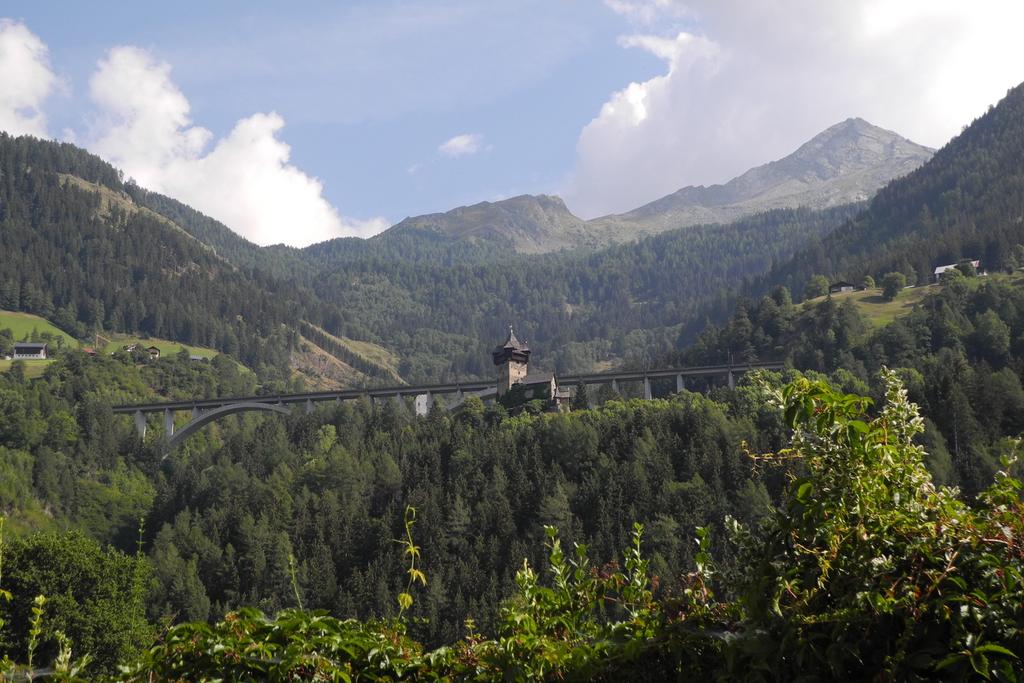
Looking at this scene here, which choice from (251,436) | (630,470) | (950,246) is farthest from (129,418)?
(950,246)

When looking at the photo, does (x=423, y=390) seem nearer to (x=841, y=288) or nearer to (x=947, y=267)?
(x=841, y=288)

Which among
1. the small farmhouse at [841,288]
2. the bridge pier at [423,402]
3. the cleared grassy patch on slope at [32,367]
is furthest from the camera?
the cleared grassy patch on slope at [32,367]

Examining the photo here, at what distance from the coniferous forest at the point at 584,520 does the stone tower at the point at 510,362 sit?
20.4ft

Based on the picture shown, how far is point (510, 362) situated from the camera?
13062cm

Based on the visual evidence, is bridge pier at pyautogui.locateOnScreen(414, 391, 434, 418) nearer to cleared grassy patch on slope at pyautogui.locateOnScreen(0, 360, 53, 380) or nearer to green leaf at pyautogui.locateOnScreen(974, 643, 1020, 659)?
cleared grassy patch on slope at pyautogui.locateOnScreen(0, 360, 53, 380)

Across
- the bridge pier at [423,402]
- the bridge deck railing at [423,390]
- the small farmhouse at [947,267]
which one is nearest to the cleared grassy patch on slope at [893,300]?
the small farmhouse at [947,267]

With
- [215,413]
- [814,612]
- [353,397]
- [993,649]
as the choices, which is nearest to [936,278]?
[353,397]

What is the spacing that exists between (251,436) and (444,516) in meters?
56.2

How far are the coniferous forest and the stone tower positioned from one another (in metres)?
6.22

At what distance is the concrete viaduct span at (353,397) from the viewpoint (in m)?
142

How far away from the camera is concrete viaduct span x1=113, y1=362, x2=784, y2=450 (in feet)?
468

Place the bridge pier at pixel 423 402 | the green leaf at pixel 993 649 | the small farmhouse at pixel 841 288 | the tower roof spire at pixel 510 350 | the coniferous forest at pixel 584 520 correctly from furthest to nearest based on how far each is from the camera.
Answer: the small farmhouse at pixel 841 288 < the bridge pier at pixel 423 402 < the tower roof spire at pixel 510 350 < the coniferous forest at pixel 584 520 < the green leaf at pixel 993 649

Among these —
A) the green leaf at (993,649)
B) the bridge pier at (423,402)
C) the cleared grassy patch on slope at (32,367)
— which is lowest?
the bridge pier at (423,402)

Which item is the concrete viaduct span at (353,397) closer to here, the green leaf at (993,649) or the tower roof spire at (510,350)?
the tower roof spire at (510,350)
